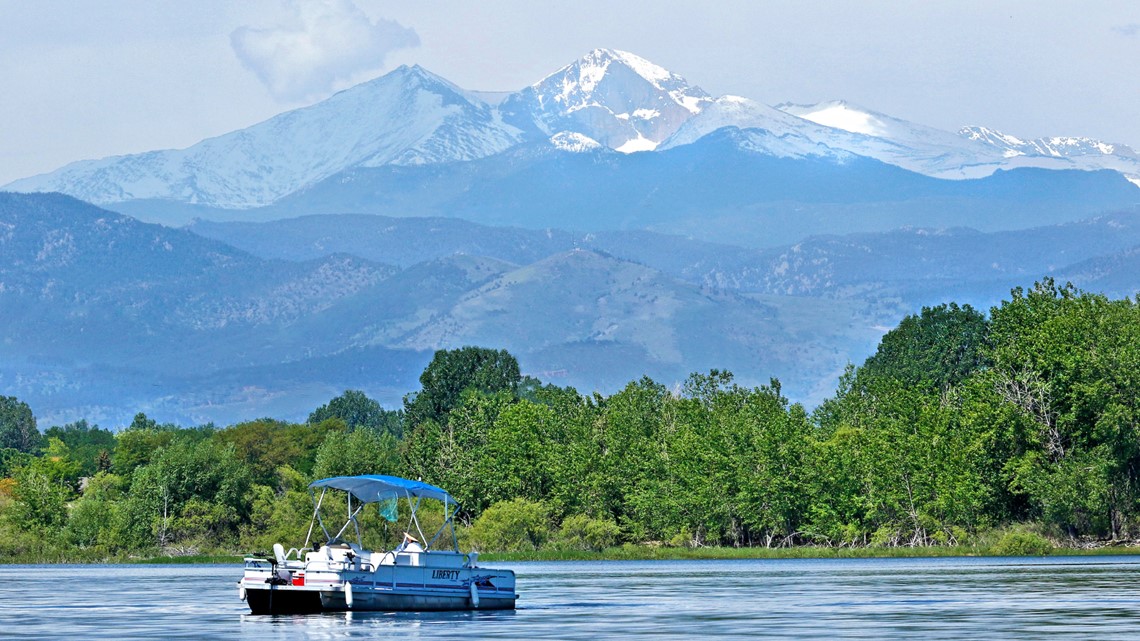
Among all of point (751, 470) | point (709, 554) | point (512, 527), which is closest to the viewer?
point (709, 554)

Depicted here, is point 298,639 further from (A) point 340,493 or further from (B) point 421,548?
(A) point 340,493

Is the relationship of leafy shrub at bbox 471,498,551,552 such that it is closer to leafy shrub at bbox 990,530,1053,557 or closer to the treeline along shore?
the treeline along shore

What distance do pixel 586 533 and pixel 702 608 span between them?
75.0 metres

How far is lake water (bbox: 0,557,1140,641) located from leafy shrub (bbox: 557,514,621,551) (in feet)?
119

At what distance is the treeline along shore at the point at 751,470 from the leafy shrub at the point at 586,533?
169 mm

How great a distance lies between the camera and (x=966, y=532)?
136 m

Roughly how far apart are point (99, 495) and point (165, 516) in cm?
1430

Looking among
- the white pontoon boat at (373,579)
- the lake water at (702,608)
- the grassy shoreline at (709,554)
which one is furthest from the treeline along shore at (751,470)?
the white pontoon boat at (373,579)

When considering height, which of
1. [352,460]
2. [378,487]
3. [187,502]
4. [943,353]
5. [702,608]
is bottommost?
[702,608]

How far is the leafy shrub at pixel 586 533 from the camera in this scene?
152 metres

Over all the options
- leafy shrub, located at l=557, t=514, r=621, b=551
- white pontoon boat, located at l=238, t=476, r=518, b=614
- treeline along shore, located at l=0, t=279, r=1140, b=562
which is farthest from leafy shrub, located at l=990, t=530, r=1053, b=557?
white pontoon boat, located at l=238, t=476, r=518, b=614

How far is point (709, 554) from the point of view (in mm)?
145500

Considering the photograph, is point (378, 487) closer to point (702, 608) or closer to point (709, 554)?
point (702, 608)

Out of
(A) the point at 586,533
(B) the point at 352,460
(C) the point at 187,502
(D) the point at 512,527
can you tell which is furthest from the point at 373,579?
(B) the point at 352,460
